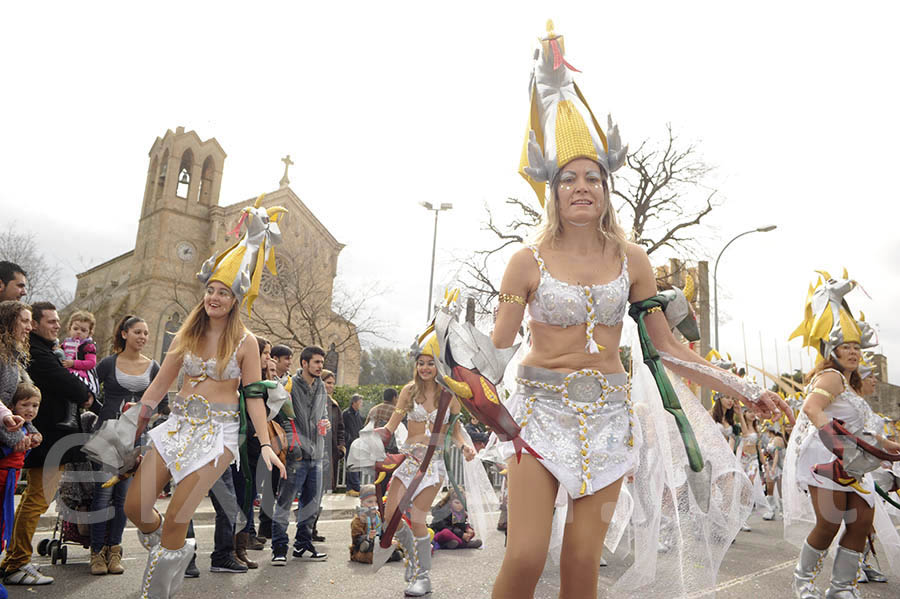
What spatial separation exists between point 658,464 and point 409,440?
10.6ft

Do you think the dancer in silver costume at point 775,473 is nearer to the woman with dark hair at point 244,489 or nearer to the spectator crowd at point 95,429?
the spectator crowd at point 95,429

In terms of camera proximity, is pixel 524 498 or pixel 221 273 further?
pixel 221 273

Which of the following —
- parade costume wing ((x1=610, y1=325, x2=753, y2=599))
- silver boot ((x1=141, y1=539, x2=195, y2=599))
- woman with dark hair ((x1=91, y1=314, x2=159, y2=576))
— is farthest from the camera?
woman with dark hair ((x1=91, y1=314, x2=159, y2=576))

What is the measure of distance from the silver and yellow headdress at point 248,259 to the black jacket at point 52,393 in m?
1.77

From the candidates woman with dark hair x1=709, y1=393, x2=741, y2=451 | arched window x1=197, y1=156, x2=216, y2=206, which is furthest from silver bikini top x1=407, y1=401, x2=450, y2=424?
arched window x1=197, y1=156, x2=216, y2=206

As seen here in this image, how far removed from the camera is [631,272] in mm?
3168

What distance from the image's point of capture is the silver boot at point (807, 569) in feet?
16.8

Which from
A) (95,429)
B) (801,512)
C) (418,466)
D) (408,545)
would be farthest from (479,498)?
(95,429)

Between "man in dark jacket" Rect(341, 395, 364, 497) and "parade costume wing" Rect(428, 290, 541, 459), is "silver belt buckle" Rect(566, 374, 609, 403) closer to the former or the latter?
"parade costume wing" Rect(428, 290, 541, 459)

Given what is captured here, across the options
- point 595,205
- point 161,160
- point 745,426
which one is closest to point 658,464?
point 595,205

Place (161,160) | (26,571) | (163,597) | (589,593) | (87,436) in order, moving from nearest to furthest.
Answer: (589,593) < (163,597) < (26,571) < (87,436) < (161,160)

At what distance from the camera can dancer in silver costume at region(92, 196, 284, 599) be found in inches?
151

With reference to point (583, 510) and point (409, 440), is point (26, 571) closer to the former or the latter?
point (409, 440)

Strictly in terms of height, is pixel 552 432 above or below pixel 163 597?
above
